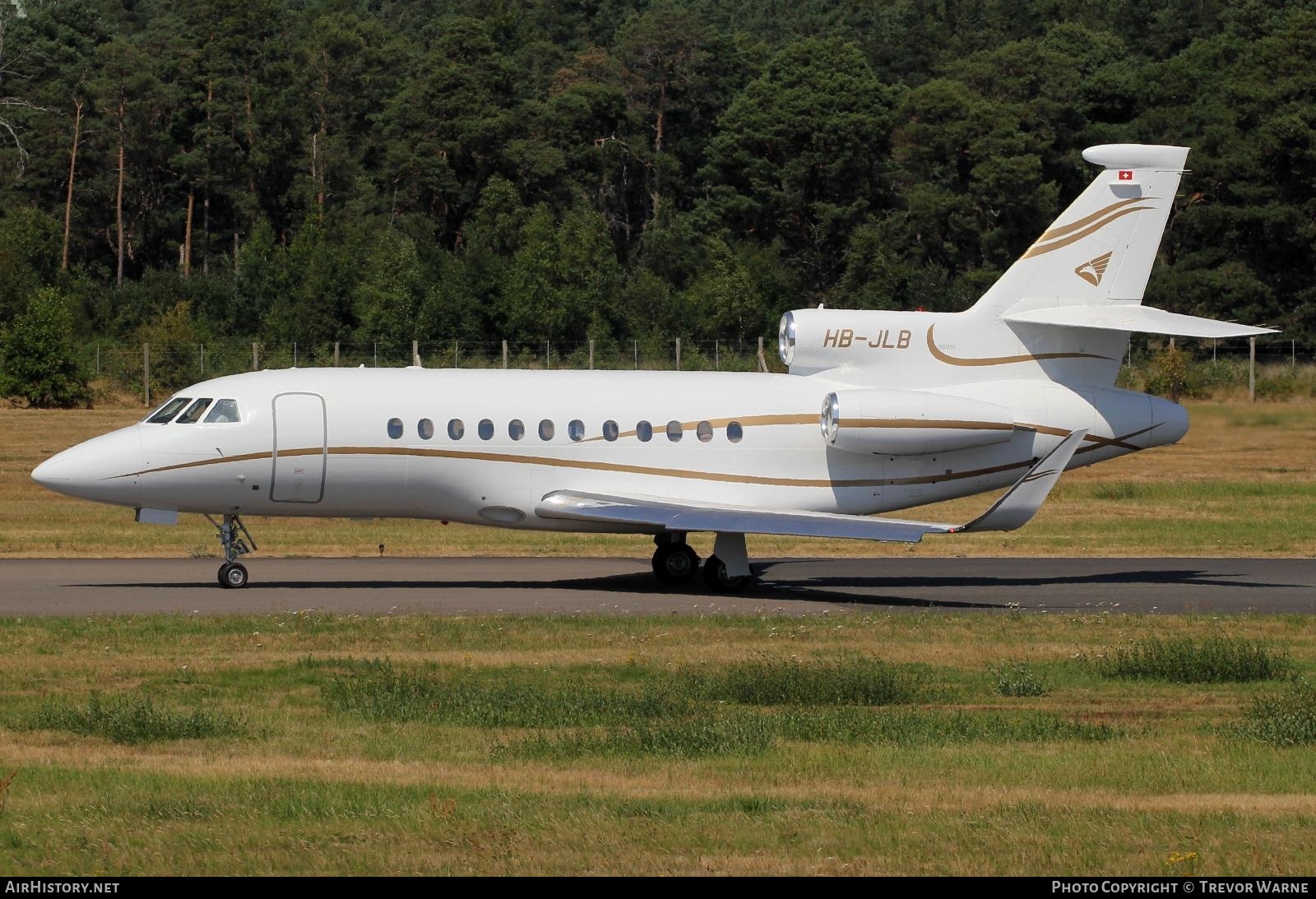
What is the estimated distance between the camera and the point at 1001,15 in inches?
4203

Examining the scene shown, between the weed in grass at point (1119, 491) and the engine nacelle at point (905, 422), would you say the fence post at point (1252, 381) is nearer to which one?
the weed in grass at point (1119, 491)

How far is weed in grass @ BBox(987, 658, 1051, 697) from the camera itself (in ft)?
55.2

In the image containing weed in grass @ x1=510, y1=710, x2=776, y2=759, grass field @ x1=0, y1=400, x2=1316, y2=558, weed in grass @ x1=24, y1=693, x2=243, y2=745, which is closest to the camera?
weed in grass @ x1=510, y1=710, x2=776, y2=759

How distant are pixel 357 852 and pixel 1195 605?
16.0 meters

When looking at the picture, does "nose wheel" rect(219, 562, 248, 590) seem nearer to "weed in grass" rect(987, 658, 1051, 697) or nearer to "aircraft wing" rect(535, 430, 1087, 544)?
"aircraft wing" rect(535, 430, 1087, 544)

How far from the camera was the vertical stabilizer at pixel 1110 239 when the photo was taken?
2664 centimetres

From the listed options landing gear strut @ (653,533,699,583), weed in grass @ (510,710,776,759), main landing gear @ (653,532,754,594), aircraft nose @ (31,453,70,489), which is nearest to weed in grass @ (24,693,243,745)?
weed in grass @ (510,710,776,759)

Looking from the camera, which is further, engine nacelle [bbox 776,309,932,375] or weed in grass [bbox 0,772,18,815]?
engine nacelle [bbox 776,309,932,375]

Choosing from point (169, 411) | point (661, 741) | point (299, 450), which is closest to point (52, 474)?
point (169, 411)

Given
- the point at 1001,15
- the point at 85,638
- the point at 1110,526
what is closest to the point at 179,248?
the point at 1001,15

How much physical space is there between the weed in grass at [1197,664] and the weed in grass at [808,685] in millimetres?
2251

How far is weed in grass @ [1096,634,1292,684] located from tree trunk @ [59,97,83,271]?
7641 centimetres

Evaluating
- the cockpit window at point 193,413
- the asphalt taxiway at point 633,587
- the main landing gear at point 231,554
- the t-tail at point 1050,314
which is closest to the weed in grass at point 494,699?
the asphalt taxiway at point 633,587

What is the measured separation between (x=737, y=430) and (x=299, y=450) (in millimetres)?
6228
